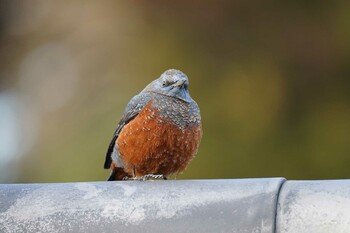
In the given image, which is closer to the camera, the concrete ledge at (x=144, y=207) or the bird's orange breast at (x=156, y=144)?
the concrete ledge at (x=144, y=207)

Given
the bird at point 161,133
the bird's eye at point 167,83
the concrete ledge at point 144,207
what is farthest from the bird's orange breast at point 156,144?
the concrete ledge at point 144,207

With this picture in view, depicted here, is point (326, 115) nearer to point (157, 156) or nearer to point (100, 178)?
point (100, 178)

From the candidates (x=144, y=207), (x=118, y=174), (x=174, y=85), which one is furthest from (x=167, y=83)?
(x=144, y=207)

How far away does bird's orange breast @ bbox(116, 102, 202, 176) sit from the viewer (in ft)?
11.5

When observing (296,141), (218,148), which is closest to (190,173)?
(218,148)

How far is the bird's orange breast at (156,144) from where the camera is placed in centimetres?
349

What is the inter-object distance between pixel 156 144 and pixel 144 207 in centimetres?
146

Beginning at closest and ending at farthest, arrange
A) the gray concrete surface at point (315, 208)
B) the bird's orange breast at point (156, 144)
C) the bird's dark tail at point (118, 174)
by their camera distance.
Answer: the gray concrete surface at point (315, 208), the bird's orange breast at point (156, 144), the bird's dark tail at point (118, 174)

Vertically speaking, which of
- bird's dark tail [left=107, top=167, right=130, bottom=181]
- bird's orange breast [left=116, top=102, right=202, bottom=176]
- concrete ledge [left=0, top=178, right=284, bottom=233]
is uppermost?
concrete ledge [left=0, top=178, right=284, bottom=233]

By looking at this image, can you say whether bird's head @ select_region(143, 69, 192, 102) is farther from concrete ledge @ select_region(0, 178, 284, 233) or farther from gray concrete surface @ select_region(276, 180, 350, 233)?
gray concrete surface @ select_region(276, 180, 350, 233)

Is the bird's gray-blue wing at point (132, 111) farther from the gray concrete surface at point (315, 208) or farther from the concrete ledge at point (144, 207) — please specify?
the gray concrete surface at point (315, 208)

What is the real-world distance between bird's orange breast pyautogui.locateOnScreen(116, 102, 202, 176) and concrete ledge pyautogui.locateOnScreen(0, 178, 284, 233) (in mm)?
1323

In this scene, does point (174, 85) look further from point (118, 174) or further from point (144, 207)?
point (144, 207)

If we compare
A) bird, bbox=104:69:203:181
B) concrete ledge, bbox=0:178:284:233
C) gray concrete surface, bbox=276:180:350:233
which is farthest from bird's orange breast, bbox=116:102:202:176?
gray concrete surface, bbox=276:180:350:233
